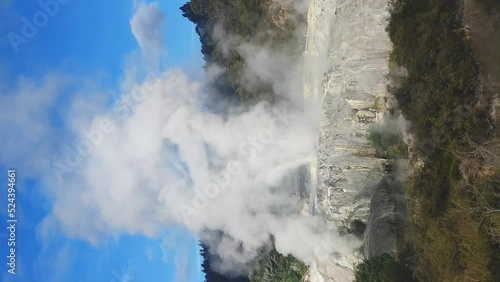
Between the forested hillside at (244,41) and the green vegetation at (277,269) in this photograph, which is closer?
the green vegetation at (277,269)

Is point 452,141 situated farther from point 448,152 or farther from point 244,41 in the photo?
point 244,41

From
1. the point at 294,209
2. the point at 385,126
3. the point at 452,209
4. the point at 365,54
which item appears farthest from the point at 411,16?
the point at 294,209

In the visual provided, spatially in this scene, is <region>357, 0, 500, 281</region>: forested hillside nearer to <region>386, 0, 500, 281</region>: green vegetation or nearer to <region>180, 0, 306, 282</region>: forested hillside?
<region>386, 0, 500, 281</region>: green vegetation

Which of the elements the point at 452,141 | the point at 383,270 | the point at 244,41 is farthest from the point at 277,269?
the point at 452,141

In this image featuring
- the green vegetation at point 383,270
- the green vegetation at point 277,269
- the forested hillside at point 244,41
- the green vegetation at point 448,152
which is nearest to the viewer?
the green vegetation at point 448,152

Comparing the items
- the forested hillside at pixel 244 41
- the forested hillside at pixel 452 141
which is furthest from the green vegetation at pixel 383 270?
the forested hillside at pixel 244 41

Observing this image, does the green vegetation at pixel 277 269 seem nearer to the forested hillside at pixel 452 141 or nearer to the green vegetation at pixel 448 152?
the forested hillside at pixel 452 141
